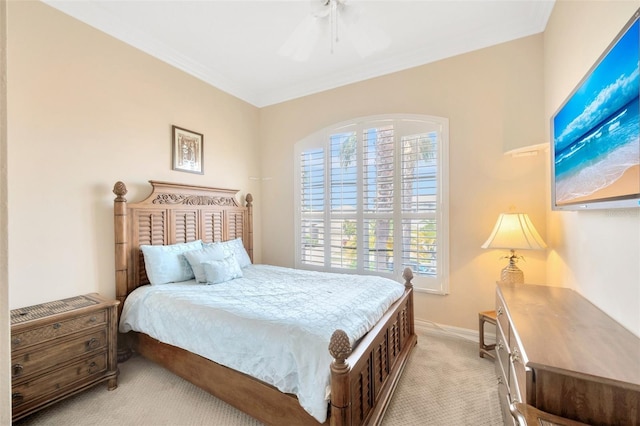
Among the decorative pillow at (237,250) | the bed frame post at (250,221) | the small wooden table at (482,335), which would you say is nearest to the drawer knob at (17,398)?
the decorative pillow at (237,250)

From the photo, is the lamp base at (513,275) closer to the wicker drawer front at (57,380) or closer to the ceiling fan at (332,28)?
the ceiling fan at (332,28)

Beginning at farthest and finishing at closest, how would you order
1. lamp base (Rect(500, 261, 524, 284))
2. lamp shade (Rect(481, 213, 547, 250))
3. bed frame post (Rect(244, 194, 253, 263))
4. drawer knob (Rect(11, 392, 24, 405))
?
bed frame post (Rect(244, 194, 253, 263)) → lamp base (Rect(500, 261, 524, 284)) → lamp shade (Rect(481, 213, 547, 250)) → drawer knob (Rect(11, 392, 24, 405))

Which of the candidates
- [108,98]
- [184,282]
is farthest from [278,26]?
[184,282]

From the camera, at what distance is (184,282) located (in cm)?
262

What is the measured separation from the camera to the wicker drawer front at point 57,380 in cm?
165

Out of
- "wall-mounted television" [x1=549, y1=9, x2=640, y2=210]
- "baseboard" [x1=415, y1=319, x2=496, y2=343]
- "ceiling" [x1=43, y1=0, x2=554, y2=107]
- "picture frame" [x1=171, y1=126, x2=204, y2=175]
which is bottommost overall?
"baseboard" [x1=415, y1=319, x2=496, y2=343]

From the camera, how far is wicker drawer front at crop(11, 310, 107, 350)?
164 centimetres

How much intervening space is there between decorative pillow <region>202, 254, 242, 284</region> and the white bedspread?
0.09 m

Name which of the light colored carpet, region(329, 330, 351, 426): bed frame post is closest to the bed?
region(329, 330, 351, 426): bed frame post

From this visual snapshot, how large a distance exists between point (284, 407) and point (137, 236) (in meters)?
2.09

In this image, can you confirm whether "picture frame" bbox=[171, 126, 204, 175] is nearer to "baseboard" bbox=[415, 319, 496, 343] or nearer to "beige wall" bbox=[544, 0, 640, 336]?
"baseboard" bbox=[415, 319, 496, 343]

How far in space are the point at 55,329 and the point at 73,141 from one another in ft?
4.80

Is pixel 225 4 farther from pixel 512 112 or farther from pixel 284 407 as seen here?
pixel 284 407

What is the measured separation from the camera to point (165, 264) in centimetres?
255
